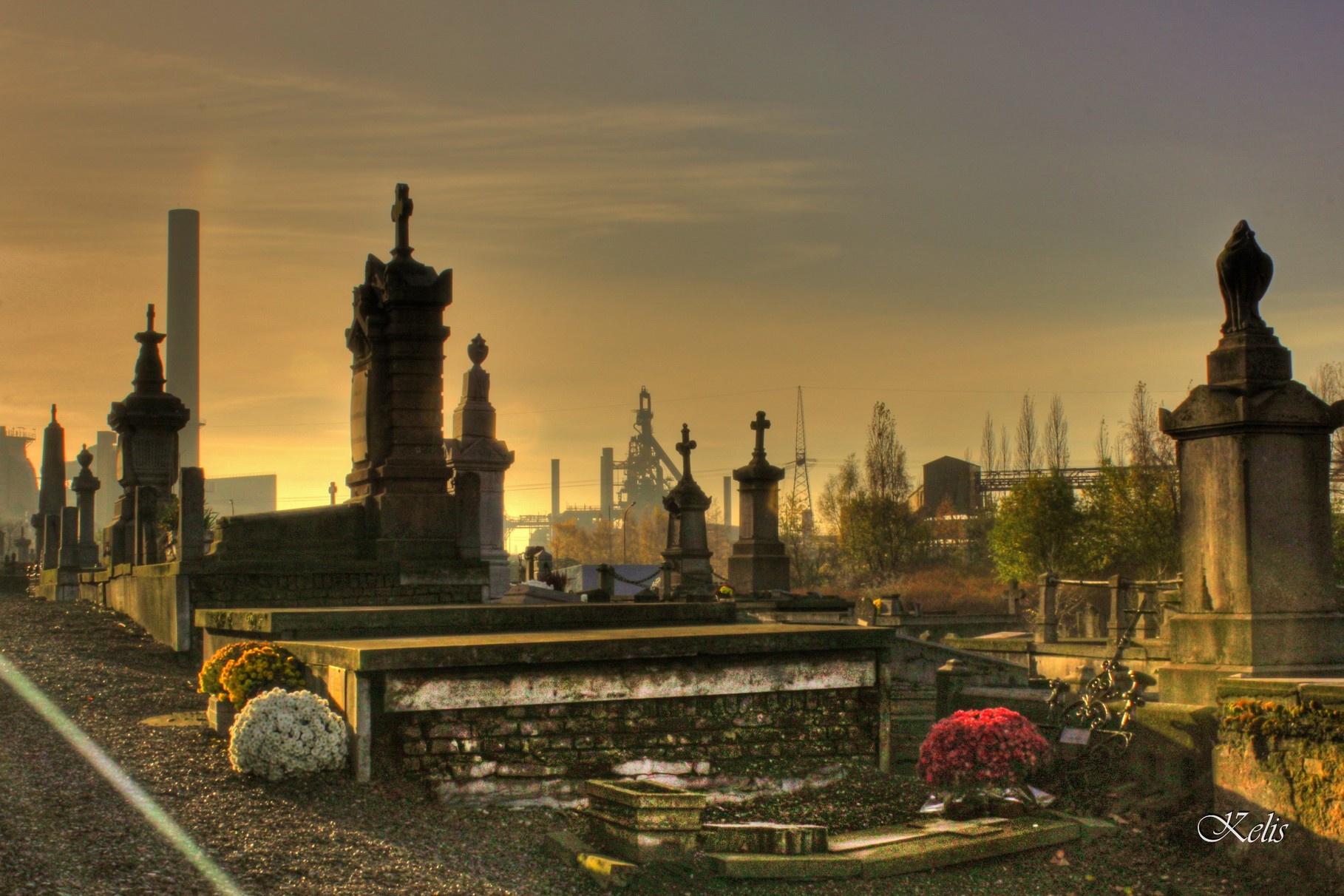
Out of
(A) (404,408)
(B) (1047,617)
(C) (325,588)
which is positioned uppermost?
(A) (404,408)

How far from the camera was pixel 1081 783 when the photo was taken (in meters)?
10.1

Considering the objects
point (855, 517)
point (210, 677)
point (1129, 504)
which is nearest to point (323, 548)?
point (210, 677)

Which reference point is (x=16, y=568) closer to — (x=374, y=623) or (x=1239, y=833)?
(x=374, y=623)

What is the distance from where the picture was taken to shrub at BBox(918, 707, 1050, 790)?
30.0ft

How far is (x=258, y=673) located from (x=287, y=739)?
148 centimetres

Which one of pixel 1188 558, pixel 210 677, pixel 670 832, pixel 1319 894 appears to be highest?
pixel 1188 558

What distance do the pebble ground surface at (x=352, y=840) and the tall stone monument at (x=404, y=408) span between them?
7803mm

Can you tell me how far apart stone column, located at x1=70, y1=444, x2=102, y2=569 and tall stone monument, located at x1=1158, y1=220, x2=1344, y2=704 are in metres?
23.8

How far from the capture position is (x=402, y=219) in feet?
64.5

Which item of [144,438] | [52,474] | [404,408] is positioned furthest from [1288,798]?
[52,474]

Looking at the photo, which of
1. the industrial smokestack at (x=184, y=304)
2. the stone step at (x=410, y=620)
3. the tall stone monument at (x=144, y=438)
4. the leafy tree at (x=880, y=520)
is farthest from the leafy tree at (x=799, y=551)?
the industrial smokestack at (x=184, y=304)

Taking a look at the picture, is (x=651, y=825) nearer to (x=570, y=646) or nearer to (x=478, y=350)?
(x=570, y=646)

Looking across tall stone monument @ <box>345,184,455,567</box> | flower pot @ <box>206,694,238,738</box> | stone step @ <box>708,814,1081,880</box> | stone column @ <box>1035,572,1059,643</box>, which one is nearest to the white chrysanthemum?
flower pot @ <box>206,694,238,738</box>

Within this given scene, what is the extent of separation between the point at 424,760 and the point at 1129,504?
4593 centimetres
